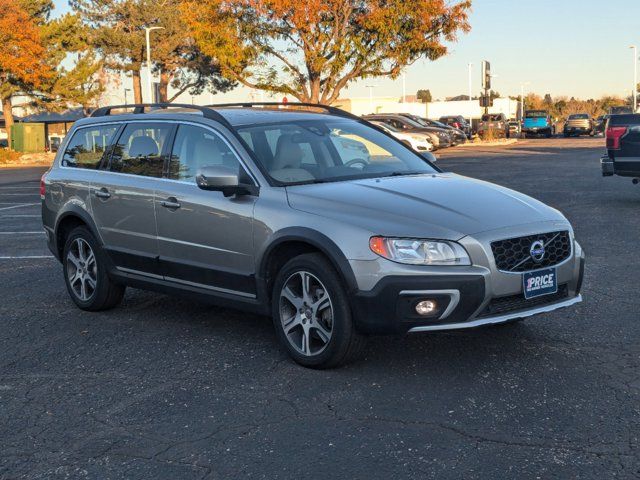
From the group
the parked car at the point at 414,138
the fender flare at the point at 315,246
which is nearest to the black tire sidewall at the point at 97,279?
the fender flare at the point at 315,246

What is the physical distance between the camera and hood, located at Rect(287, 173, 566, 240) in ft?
16.8

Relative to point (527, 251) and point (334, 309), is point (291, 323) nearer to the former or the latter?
point (334, 309)

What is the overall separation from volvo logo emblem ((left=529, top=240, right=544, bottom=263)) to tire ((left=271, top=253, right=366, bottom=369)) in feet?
3.65

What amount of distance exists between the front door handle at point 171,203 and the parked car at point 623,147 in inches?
380

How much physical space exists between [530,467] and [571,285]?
199 cm

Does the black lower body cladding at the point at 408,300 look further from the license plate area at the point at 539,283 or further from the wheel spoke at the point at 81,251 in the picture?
the wheel spoke at the point at 81,251

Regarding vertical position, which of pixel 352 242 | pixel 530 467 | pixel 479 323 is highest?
pixel 352 242

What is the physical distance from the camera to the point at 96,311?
24.2 ft

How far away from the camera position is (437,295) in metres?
4.98

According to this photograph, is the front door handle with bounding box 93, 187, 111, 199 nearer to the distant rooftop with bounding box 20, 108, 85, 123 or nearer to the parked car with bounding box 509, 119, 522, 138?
the distant rooftop with bounding box 20, 108, 85, 123

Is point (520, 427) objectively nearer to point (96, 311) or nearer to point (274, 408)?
point (274, 408)

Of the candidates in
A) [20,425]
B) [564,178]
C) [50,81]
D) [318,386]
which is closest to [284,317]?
[318,386]

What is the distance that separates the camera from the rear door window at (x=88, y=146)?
292 inches

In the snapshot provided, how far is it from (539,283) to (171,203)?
2642 millimetres
